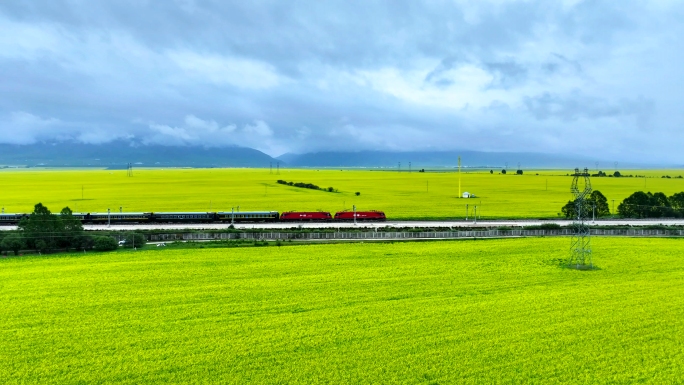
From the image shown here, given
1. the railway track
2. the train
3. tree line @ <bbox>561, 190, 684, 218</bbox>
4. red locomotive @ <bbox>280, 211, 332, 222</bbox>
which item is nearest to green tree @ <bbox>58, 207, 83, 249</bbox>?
the railway track

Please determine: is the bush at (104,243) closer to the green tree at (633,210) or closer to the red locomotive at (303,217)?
the red locomotive at (303,217)

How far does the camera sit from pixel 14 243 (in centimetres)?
3534

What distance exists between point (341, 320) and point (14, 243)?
31.0 meters

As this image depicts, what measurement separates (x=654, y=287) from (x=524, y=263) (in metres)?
8.22

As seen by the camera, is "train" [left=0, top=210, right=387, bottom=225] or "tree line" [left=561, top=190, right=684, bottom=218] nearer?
"train" [left=0, top=210, right=387, bottom=225]

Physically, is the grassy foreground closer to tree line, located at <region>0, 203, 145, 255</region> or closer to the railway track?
tree line, located at <region>0, 203, 145, 255</region>

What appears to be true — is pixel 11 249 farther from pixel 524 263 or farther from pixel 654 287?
pixel 654 287

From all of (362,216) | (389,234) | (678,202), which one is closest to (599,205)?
(678,202)

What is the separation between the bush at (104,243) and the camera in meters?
37.0

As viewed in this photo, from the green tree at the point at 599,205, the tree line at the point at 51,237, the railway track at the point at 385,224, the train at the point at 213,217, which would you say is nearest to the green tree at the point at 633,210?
the green tree at the point at 599,205

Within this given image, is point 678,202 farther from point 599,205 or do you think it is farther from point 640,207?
point 599,205

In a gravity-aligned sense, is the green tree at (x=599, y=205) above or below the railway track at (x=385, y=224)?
above

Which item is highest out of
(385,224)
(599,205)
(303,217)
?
(599,205)

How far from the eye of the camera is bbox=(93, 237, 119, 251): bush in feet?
121
